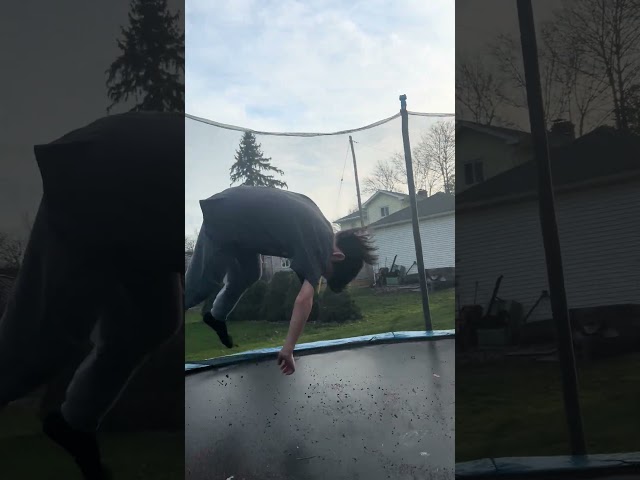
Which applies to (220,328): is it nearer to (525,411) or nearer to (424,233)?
(424,233)

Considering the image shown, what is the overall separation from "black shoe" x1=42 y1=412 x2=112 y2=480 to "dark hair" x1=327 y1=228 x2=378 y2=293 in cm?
136

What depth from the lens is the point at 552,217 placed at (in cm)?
228

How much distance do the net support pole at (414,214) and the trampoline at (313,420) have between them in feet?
1.32

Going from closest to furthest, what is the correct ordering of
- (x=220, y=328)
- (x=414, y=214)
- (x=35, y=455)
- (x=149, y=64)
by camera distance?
(x=35, y=455) < (x=149, y=64) < (x=220, y=328) < (x=414, y=214)

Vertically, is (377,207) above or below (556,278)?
above

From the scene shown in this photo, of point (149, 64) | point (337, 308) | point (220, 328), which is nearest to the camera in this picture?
point (149, 64)

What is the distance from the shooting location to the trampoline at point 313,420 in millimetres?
2439

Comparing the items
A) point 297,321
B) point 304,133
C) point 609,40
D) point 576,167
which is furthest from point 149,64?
point 609,40

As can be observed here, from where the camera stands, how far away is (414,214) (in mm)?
2779

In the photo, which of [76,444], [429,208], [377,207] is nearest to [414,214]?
[429,208]

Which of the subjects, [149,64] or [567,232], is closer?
[149,64]

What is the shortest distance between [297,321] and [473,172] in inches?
47.3

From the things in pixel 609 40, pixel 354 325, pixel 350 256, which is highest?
pixel 609 40

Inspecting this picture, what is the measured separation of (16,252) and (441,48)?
7.76ft
